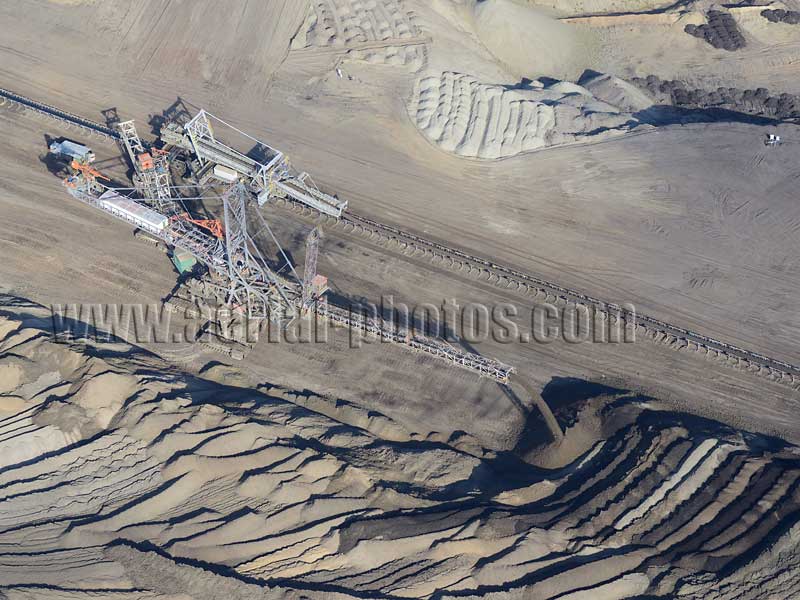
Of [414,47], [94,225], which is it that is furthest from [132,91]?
[414,47]

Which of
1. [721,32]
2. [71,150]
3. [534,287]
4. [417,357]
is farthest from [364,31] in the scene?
[721,32]

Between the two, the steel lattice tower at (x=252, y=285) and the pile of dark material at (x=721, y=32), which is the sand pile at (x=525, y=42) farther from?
the steel lattice tower at (x=252, y=285)

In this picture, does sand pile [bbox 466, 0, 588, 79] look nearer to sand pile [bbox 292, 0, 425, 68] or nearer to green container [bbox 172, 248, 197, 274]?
sand pile [bbox 292, 0, 425, 68]

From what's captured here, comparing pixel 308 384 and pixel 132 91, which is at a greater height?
pixel 132 91

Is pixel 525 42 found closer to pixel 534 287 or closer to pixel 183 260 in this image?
pixel 534 287

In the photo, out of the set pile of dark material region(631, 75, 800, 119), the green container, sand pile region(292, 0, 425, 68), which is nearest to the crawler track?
the green container

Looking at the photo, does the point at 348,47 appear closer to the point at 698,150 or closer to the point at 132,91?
the point at 132,91
